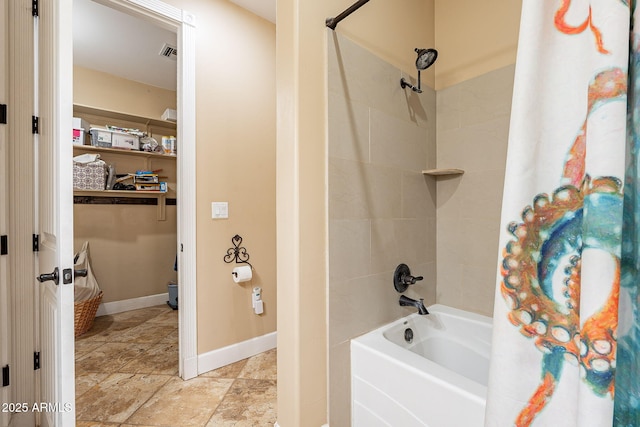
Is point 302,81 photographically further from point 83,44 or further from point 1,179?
point 83,44

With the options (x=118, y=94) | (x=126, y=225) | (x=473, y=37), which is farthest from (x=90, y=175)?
(x=473, y=37)

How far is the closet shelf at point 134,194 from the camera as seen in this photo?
3.12 m

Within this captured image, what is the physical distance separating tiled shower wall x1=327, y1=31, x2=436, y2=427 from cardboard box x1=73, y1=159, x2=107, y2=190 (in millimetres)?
3060

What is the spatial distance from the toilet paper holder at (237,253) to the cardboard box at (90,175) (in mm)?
2018

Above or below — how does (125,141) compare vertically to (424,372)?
above

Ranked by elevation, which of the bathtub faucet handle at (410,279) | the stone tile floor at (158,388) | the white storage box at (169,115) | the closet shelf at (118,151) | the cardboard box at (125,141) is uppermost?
the white storage box at (169,115)

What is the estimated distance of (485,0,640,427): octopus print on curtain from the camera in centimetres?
41

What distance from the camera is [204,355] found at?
2.09 meters

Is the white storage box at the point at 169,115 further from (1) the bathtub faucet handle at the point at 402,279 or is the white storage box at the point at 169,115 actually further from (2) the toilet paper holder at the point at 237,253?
(1) the bathtub faucet handle at the point at 402,279

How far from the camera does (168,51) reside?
115 inches

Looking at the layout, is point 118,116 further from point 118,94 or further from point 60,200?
point 60,200

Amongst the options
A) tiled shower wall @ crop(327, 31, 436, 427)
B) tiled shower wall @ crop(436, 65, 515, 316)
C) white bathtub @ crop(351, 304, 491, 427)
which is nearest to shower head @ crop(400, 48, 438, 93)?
tiled shower wall @ crop(327, 31, 436, 427)

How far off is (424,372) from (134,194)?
362cm

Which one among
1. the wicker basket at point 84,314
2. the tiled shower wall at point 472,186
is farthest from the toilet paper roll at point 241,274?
the wicker basket at point 84,314
